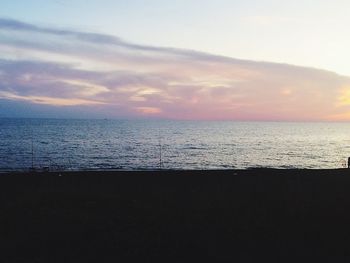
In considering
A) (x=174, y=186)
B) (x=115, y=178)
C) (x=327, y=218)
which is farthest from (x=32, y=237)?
(x=115, y=178)

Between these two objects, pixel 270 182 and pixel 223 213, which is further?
pixel 270 182

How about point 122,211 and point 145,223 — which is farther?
point 122,211

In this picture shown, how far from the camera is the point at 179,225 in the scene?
13.4m

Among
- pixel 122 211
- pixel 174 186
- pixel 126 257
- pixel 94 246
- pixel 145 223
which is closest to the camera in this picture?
pixel 126 257

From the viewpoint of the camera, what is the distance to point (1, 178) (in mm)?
24812

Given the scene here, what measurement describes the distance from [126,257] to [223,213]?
18.4 feet

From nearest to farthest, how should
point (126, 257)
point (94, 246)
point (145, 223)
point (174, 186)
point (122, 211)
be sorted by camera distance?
point (126, 257) < point (94, 246) < point (145, 223) < point (122, 211) < point (174, 186)

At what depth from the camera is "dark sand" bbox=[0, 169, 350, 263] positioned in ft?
35.7

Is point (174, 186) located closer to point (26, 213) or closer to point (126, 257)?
point (26, 213)

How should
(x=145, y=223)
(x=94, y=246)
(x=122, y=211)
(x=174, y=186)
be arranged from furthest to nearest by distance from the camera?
(x=174, y=186), (x=122, y=211), (x=145, y=223), (x=94, y=246)

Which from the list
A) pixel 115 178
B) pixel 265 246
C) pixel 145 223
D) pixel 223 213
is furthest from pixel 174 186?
pixel 265 246

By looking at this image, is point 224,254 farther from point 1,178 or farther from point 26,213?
point 1,178

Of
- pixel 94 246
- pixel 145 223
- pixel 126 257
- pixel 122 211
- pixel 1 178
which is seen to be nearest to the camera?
pixel 126 257

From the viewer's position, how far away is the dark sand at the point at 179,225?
10.9 meters
